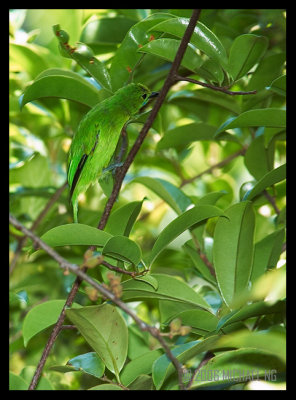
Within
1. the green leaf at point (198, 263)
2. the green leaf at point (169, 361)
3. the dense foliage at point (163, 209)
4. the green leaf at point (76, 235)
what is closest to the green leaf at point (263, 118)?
the dense foliage at point (163, 209)

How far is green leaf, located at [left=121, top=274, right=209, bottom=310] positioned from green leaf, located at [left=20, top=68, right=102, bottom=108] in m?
0.73

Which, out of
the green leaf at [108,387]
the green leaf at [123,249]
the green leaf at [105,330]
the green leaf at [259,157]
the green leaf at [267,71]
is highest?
the green leaf at [267,71]

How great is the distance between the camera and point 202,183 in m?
2.83

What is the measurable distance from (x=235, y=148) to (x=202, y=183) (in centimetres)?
25

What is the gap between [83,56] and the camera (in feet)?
5.97

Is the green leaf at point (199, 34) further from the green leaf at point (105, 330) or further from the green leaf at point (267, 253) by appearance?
the green leaf at point (105, 330)

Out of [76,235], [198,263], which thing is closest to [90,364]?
[76,235]

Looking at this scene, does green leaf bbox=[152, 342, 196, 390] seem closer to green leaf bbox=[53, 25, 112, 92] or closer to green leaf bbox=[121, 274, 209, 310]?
green leaf bbox=[121, 274, 209, 310]

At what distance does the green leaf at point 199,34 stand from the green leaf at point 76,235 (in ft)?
2.04

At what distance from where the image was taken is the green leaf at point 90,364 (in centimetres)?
147

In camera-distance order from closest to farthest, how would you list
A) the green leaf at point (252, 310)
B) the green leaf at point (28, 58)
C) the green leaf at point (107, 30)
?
the green leaf at point (252, 310) → the green leaf at point (107, 30) → the green leaf at point (28, 58)

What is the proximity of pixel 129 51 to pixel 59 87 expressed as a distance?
27cm

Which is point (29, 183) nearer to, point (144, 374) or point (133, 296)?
point (133, 296)
